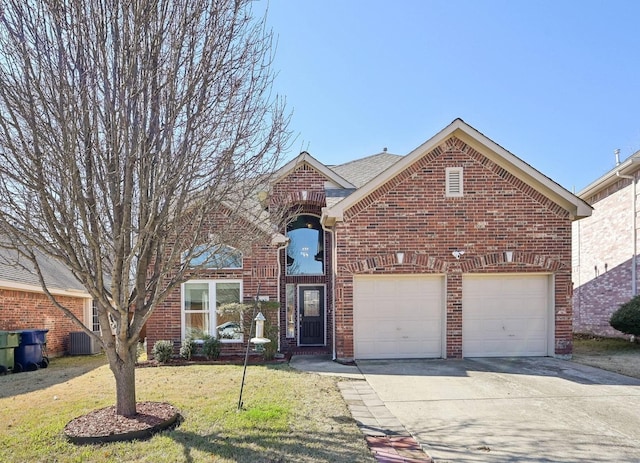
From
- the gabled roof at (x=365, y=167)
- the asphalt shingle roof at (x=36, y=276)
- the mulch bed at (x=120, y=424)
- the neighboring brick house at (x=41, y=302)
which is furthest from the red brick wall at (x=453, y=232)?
the asphalt shingle roof at (x=36, y=276)

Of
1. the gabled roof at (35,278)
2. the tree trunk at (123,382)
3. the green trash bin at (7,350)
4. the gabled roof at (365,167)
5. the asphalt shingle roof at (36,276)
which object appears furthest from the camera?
the gabled roof at (365,167)

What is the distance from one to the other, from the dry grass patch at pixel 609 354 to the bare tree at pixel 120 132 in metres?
9.57

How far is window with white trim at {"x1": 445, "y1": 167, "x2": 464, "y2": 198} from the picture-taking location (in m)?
11.2

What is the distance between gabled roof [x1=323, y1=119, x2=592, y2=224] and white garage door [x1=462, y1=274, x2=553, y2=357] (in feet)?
6.67

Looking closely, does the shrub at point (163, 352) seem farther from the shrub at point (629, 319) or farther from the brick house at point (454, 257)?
the shrub at point (629, 319)

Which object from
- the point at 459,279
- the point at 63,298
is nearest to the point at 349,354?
the point at 459,279

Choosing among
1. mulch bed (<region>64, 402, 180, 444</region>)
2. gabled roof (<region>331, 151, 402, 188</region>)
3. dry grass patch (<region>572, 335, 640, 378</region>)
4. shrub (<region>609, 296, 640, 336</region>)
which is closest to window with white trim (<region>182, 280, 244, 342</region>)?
mulch bed (<region>64, 402, 180, 444</region>)

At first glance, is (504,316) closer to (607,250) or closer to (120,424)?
(607,250)

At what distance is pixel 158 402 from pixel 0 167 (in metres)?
3.97

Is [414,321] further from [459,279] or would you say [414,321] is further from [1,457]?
[1,457]

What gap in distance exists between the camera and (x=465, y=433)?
5500mm

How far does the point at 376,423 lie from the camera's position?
588 centimetres

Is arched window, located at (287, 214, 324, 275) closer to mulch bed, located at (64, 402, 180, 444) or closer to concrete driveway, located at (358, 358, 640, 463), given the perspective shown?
concrete driveway, located at (358, 358, 640, 463)

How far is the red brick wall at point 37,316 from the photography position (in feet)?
40.1
